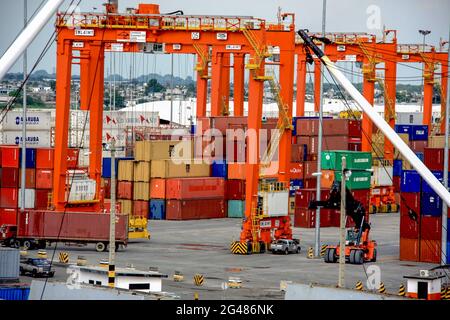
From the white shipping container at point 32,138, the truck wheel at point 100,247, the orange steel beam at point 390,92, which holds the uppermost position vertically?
the orange steel beam at point 390,92

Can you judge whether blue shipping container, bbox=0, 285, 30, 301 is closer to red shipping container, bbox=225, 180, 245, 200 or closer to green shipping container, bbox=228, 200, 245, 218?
red shipping container, bbox=225, 180, 245, 200

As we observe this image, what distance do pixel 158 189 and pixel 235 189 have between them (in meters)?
5.95

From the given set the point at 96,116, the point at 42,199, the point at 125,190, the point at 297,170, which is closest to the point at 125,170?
the point at 125,190

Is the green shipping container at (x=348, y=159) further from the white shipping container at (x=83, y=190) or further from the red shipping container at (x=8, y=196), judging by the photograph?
the red shipping container at (x=8, y=196)

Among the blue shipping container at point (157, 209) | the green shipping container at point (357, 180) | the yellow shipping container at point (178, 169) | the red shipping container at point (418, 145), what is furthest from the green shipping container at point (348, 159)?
the red shipping container at point (418, 145)

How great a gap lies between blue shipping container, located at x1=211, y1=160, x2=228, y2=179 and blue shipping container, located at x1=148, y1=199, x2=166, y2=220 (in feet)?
16.8

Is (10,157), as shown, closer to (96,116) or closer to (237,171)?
(96,116)

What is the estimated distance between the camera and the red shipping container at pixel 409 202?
65.0m

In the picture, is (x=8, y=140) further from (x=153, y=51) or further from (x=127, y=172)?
(x=153, y=51)

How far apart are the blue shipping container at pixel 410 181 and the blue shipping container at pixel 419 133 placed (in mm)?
48780

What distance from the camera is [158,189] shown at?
301 feet

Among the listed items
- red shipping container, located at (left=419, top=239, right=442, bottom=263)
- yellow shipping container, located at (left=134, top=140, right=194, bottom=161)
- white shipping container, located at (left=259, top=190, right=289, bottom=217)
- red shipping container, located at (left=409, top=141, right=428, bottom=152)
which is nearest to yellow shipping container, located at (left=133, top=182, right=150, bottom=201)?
yellow shipping container, located at (left=134, top=140, right=194, bottom=161)

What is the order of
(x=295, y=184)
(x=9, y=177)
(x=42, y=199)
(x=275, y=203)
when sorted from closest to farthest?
(x=275, y=203)
(x=9, y=177)
(x=42, y=199)
(x=295, y=184)

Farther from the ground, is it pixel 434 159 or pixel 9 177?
pixel 434 159
